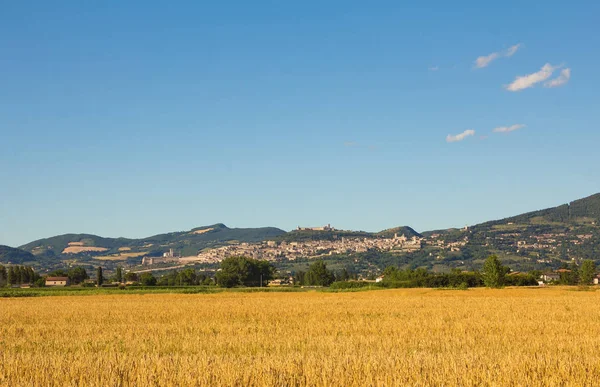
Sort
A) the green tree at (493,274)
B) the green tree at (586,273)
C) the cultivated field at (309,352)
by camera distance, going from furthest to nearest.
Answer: the green tree at (586,273), the green tree at (493,274), the cultivated field at (309,352)

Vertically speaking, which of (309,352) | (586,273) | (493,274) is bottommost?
(586,273)

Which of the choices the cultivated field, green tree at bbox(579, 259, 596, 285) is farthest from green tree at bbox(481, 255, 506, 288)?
the cultivated field

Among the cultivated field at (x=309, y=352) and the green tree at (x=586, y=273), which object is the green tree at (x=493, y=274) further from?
the cultivated field at (x=309, y=352)

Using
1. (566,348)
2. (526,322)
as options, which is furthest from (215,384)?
(526,322)

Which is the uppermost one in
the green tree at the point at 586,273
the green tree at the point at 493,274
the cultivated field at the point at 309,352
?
the cultivated field at the point at 309,352

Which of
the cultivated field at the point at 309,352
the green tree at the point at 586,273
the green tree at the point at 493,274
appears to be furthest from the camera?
the green tree at the point at 586,273

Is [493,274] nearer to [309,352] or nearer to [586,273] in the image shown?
[586,273]

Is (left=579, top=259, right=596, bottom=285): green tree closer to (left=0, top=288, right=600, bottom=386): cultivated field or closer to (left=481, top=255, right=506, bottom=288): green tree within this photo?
(left=481, top=255, right=506, bottom=288): green tree

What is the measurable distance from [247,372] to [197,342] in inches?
399

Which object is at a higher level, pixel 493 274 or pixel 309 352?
pixel 309 352

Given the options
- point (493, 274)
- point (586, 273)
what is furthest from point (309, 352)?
point (586, 273)

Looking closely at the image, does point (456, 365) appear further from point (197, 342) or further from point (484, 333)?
point (484, 333)

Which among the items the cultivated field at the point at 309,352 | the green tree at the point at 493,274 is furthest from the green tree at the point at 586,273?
the cultivated field at the point at 309,352

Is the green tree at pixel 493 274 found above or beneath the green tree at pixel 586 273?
above
